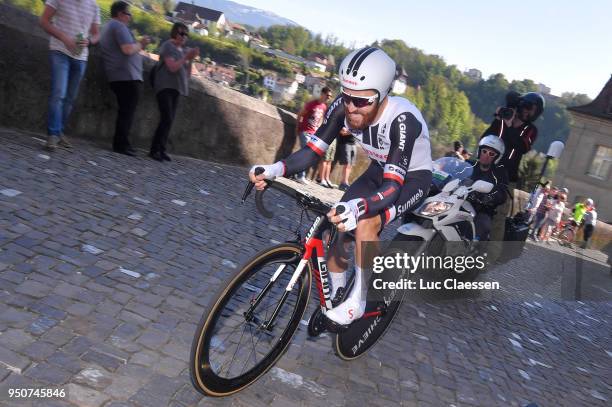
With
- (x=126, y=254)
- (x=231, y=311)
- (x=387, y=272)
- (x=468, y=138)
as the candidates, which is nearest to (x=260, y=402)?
(x=231, y=311)

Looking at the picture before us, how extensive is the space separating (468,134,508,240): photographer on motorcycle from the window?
46.6 meters

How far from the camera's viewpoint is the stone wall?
778 cm

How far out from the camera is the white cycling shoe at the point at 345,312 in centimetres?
369

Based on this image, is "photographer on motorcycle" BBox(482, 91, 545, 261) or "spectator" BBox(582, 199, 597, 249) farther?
"spectator" BBox(582, 199, 597, 249)

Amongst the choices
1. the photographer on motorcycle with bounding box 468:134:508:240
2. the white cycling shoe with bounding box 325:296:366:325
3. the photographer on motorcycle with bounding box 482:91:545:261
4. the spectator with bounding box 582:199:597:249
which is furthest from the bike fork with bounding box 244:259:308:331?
the spectator with bounding box 582:199:597:249

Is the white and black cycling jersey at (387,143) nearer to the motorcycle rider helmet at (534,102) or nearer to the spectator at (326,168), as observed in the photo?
the motorcycle rider helmet at (534,102)

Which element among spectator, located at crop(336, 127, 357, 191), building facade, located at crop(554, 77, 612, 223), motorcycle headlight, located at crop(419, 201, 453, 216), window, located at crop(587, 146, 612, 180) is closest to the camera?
motorcycle headlight, located at crop(419, 201, 453, 216)

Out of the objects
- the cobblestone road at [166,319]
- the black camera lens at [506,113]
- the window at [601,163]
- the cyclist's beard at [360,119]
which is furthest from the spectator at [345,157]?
the window at [601,163]

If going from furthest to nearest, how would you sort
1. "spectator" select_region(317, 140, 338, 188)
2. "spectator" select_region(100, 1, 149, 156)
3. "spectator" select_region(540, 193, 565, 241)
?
"spectator" select_region(540, 193, 565, 241), "spectator" select_region(317, 140, 338, 188), "spectator" select_region(100, 1, 149, 156)

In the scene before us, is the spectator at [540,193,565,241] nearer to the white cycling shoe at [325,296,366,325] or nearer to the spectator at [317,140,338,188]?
the spectator at [317,140,338,188]

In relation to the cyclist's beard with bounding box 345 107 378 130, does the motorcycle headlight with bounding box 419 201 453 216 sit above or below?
below

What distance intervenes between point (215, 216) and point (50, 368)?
4.23 metres

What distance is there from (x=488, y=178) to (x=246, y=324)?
448 cm

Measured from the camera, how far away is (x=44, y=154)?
718cm
